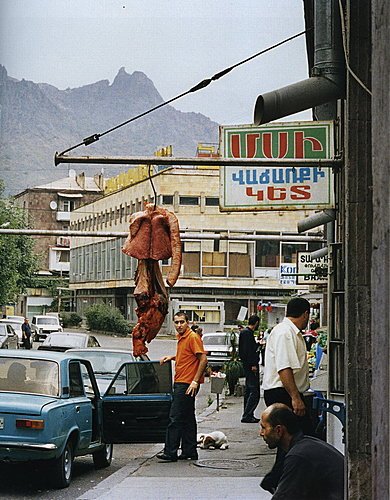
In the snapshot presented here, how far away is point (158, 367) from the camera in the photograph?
12.8 metres

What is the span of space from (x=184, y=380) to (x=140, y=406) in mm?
715

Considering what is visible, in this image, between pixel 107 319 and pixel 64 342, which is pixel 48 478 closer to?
pixel 64 342

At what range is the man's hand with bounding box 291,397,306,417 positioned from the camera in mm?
8227

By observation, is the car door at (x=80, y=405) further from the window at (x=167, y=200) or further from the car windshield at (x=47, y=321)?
the car windshield at (x=47, y=321)

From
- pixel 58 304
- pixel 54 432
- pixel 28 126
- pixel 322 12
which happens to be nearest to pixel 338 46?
pixel 322 12

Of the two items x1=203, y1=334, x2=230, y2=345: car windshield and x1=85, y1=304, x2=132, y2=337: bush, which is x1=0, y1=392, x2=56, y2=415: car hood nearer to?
x1=203, y1=334, x2=230, y2=345: car windshield

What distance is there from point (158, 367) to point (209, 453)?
1.49 m

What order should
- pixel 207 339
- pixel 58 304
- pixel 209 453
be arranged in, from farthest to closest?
pixel 58 304, pixel 207 339, pixel 209 453

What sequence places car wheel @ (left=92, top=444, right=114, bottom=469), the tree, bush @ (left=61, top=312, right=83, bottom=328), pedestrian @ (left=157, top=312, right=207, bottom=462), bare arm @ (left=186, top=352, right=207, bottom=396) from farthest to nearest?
bush @ (left=61, top=312, right=83, bottom=328)
the tree
car wheel @ (left=92, top=444, right=114, bottom=469)
pedestrian @ (left=157, top=312, right=207, bottom=462)
bare arm @ (left=186, top=352, right=207, bottom=396)

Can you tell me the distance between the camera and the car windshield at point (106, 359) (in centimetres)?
1689

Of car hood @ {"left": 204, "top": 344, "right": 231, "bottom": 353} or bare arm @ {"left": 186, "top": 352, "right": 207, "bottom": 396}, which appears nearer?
bare arm @ {"left": 186, "top": 352, "right": 207, "bottom": 396}

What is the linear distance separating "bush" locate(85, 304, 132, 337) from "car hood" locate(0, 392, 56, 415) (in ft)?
124

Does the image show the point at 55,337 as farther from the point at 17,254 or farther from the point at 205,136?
the point at 17,254

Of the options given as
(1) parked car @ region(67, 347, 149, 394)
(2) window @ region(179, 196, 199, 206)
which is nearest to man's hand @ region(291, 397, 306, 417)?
(1) parked car @ region(67, 347, 149, 394)
